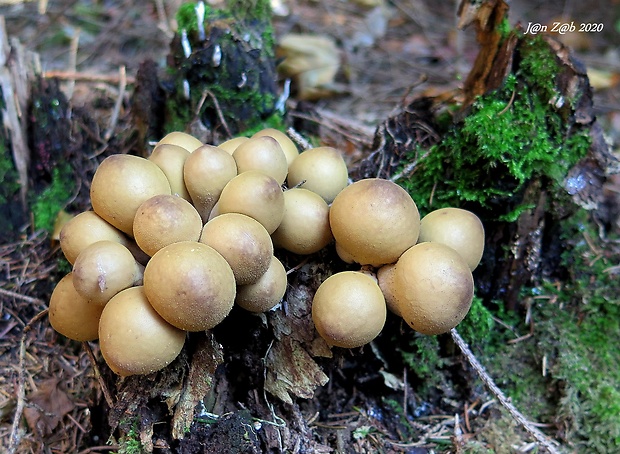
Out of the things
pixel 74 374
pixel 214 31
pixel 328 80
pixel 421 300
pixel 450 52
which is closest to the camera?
pixel 421 300

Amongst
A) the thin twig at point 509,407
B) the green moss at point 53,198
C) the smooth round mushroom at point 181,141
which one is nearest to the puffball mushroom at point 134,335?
the smooth round mushroom at point 181,141

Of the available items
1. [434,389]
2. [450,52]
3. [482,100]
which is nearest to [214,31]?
[482,100]

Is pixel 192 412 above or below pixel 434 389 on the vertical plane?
above

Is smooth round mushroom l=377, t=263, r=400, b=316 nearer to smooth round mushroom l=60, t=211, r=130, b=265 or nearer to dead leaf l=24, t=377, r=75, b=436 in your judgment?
smooth round mushroom l=60, t=211, r=130, b=265

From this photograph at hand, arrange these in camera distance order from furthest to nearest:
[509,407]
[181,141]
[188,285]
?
1. [181,141]
2. [509,407]
3. [188,285]

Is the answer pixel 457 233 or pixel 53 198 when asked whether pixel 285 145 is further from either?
pixel 53 198

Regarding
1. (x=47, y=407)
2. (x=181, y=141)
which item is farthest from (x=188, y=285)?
(x=47, y=407)

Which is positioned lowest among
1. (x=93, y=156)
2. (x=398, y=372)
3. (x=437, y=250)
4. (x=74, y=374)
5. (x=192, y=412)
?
(x=74, y=374)

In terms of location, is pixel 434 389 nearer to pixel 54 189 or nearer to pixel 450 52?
pixel 54 189
